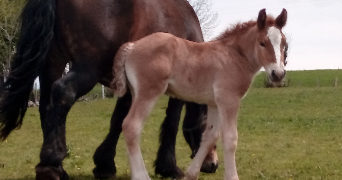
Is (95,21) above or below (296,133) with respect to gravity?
above

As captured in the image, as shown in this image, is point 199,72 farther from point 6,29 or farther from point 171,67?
point 6,29

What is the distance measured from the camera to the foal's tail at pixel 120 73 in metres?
4.39

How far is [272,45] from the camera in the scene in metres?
4.26

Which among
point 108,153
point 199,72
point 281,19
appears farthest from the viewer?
point 108,153

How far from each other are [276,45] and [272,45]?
0.04m

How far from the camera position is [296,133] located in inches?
474

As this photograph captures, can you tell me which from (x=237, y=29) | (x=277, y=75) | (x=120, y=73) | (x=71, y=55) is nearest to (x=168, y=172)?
(x=120, y=73)

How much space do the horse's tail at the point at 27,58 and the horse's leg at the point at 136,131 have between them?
Answer: 135 centimetres

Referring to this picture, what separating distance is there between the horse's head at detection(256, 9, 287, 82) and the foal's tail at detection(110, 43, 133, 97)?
48.2 inches

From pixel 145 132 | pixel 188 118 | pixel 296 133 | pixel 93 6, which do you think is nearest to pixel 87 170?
pixel 188 118

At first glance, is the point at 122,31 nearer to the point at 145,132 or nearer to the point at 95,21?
the point at 95,21

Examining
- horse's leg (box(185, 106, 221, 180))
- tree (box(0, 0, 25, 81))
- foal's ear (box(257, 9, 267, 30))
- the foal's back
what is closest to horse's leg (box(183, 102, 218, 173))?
horse's leg (box(185, 106, 221, 180))

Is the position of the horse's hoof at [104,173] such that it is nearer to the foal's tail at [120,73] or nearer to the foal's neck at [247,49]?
the foal's tail at [120,73]

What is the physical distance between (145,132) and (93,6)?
783cm
